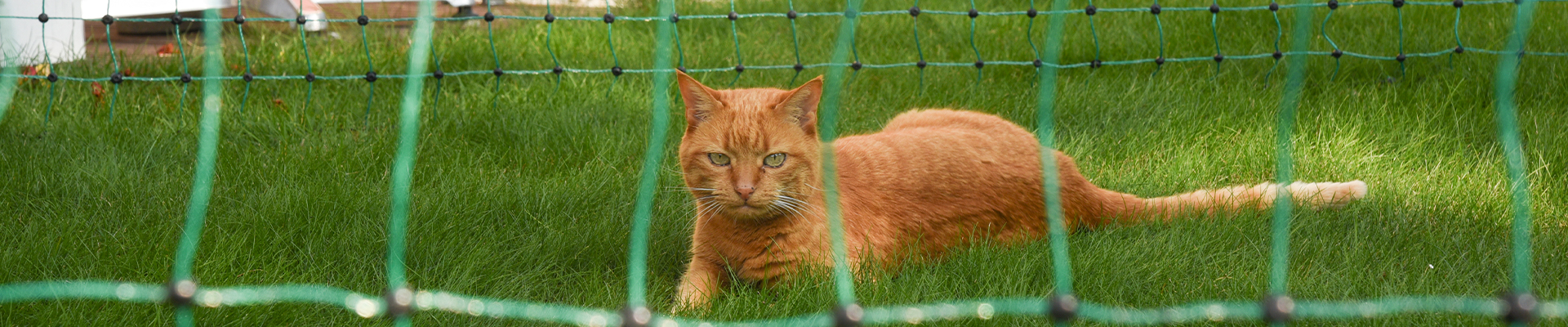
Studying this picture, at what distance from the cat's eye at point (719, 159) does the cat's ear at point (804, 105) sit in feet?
0.58

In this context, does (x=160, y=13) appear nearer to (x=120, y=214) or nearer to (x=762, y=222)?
(x=120, y=214)

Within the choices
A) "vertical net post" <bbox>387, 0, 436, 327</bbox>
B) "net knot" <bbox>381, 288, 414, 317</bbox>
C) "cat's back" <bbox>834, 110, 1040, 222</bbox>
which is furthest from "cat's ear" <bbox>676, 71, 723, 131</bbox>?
"net knot" <bbox>381, 288, 414, 317</bbox>

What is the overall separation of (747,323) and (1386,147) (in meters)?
2.67

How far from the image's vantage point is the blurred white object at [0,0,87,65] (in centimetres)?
494

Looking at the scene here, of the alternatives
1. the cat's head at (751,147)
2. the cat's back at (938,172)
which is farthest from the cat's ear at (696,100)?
the cat's back at (938,172)

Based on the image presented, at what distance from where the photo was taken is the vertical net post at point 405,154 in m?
2.83

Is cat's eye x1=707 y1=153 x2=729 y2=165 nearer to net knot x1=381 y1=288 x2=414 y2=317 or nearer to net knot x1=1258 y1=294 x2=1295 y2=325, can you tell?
net knot x1=381 y1=288 x2=414 y2=317

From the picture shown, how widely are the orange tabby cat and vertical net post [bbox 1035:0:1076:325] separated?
26mm

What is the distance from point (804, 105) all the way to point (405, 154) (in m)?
1.61

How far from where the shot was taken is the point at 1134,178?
3.72 meters

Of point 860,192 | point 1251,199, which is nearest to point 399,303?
point 860,192

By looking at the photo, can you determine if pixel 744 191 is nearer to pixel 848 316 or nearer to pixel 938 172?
pixel 938 172

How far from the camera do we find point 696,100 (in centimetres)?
280

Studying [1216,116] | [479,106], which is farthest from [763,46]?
[1216,116]
